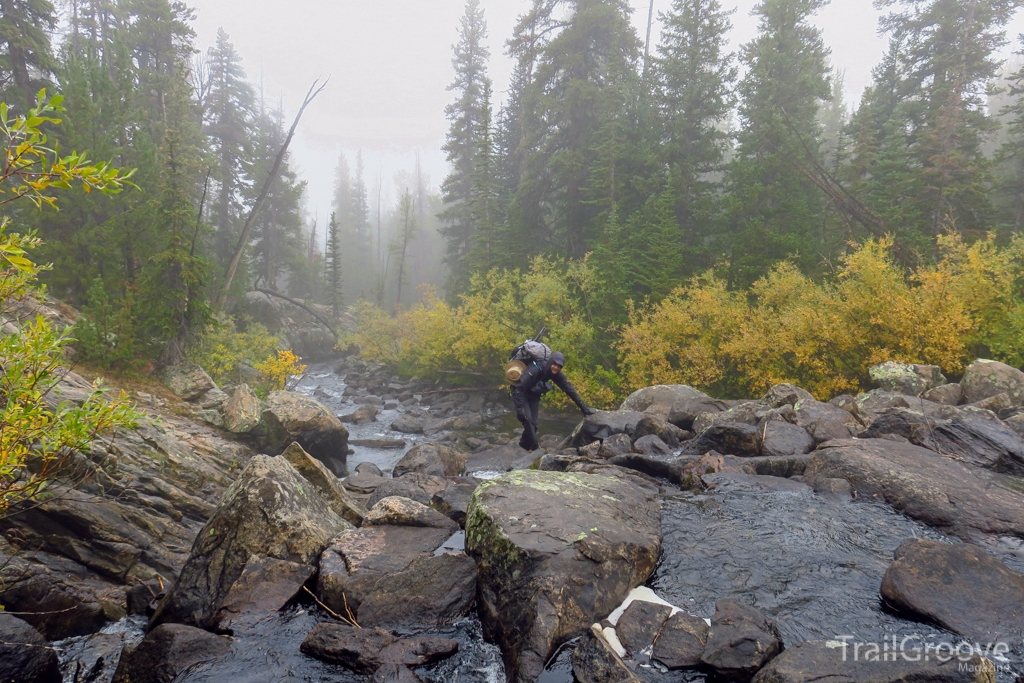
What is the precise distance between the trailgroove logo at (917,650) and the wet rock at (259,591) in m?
4.97

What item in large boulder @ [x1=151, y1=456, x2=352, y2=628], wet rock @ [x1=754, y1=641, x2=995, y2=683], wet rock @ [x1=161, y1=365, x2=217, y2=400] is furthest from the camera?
wet rock @ [x1=161, y1=365, x2=217, y2=400]

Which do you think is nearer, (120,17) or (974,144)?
(974,144)

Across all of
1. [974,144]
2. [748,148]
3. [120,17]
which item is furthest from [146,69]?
[974,144]

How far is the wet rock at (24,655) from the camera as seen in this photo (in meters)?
3.95

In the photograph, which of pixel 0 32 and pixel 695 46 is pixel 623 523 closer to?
pixel 0 32

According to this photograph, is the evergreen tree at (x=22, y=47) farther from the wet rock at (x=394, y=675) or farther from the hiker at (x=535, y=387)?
the wet rock at (x=394, y=675)

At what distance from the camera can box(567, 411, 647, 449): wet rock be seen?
10.8 m

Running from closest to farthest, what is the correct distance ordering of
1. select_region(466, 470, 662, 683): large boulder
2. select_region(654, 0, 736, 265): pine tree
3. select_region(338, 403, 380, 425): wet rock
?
select_region(466, 470, 662, 683): large boulder → select_region(338, 403, 380, 425): wet rock → select_region(654, 0, 736, 265): pine tree

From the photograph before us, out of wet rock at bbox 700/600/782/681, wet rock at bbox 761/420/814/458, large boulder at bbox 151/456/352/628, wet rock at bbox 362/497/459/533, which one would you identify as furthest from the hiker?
wet rock at bbox 700/600/782/681

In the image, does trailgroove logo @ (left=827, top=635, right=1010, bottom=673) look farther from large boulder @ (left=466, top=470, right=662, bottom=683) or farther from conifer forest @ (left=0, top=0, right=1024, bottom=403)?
conifer forest @ (left=0, top=0, right=1024, bottom=403)

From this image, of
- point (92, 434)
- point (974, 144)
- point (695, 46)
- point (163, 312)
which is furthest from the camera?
point (695, 46)

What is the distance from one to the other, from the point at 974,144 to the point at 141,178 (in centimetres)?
3547

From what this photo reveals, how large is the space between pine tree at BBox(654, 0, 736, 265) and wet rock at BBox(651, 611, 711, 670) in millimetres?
26986

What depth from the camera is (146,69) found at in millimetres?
26844
